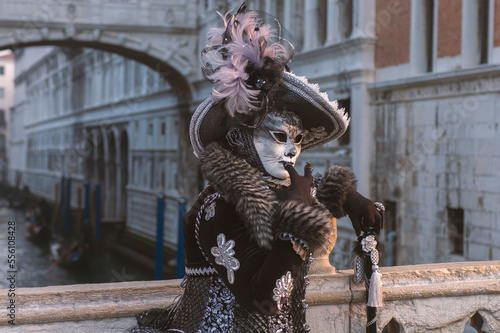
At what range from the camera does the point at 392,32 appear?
392 inches

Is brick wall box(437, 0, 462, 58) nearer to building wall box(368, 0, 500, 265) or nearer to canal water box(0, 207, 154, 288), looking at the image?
building wall box(368, 0, 500, 265)

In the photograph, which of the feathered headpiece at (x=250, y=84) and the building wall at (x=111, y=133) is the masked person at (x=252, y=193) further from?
the building wall at (x=111, y=133)

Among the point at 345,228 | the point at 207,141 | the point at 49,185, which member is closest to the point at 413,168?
the point at 345,228

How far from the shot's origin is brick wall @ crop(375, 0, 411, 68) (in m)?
9.61

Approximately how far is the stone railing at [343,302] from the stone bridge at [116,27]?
43.9 ft

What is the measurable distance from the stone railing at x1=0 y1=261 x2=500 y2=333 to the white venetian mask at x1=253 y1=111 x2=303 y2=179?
2.40 ft

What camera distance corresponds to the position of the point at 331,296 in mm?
2447

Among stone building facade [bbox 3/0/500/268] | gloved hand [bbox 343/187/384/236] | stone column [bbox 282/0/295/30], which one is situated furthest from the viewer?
stone column [bbox 282/0/295/30]

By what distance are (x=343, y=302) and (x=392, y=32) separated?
8.12 m

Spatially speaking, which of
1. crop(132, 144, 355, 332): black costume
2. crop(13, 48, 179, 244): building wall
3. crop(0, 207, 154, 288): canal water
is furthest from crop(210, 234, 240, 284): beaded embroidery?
crop(13, 48, 179, 244): building wall

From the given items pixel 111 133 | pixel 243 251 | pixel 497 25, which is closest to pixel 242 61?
pixel 243 251

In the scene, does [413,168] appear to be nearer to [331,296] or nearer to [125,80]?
[331,296]

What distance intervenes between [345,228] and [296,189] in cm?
905

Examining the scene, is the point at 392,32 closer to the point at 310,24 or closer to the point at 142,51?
the point at 310,24
